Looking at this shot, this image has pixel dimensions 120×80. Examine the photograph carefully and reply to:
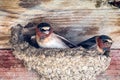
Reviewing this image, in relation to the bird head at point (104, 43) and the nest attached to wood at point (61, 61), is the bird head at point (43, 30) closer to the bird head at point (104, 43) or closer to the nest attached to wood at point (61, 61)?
the nest attached to wood at point (61, 61)

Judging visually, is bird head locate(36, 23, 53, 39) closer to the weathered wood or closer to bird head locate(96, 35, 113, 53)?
the weathered wood

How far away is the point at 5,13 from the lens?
7.20 m

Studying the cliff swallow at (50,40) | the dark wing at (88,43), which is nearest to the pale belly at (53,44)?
the cliff swallow at (50,40)

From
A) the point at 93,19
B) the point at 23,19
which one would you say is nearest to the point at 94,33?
the point at 93,19

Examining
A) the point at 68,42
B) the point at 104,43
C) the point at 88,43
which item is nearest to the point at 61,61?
the point at 68,42

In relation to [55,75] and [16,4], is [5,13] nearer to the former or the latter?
[16,4]

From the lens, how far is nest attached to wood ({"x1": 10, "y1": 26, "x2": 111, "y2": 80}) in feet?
23.2

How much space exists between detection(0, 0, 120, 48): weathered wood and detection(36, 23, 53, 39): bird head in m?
0.09

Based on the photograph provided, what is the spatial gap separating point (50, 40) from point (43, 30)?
0.41 feet

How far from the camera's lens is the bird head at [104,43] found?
281 inches

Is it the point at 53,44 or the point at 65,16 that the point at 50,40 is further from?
the point at 65,16

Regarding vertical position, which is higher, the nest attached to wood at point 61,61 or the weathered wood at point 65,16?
the weathered wood at point 65,16

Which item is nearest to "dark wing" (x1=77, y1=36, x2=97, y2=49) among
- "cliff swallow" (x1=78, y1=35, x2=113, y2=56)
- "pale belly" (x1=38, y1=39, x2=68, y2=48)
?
"cliff swallow" (x1=78, y1=35, x2=113, y2=56)

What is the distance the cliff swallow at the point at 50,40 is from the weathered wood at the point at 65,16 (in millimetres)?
71
